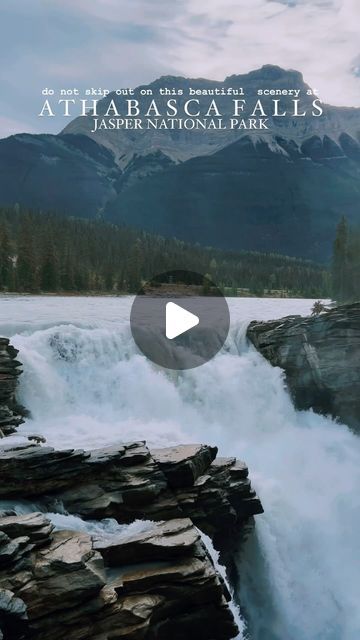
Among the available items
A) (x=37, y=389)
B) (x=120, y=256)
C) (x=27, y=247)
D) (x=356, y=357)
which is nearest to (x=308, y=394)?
(x=356, y=357)

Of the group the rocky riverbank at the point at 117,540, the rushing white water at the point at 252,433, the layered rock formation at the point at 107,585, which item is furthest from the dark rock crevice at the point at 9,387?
the layered rock formation at the point at 107,585

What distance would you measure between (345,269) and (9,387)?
7319 centimetres

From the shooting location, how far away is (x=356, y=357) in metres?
36.6

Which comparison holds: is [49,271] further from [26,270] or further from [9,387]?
[9,387]

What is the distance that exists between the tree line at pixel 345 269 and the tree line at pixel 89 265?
3288cm

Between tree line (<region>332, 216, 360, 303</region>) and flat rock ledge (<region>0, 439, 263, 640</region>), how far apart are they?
75.6 meters

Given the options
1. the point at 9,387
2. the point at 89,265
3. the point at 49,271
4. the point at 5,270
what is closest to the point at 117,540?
the point at 9,387

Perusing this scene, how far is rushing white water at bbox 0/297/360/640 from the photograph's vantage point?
64.8 ft

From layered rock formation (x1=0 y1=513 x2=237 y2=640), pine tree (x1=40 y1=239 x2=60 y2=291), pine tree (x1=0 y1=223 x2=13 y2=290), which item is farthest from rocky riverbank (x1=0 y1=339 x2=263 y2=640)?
pine tree (x1=40 y1=239 x2=60 y2=291)

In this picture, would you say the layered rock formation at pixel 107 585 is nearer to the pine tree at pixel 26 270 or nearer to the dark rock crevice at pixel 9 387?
the dark rock crevice at pixel 9 387

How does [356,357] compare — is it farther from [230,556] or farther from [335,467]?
[230,556]

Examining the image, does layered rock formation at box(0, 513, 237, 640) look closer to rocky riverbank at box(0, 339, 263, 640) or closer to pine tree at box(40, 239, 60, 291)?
rocky riverbank at box(0, 339, 263, 640)

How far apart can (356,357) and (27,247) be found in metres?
60.4

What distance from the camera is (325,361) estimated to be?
122 ft
